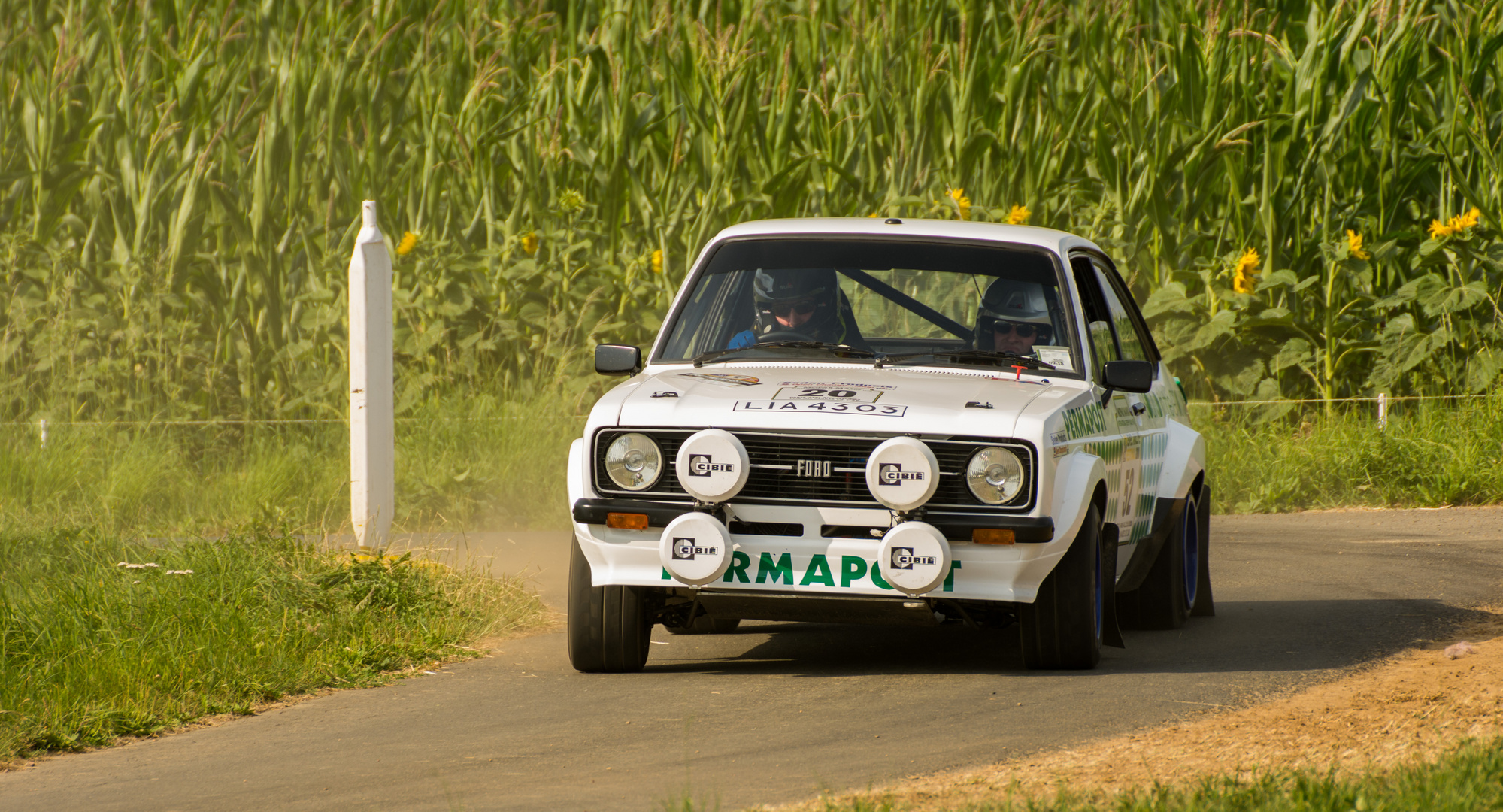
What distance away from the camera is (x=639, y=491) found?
6.65m

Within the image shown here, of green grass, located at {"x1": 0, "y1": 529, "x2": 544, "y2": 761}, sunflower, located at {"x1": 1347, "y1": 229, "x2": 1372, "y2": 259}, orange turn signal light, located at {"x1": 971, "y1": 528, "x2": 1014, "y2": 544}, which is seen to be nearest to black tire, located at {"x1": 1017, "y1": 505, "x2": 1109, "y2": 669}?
orange turn signal light, located at {"x1": 971, "y1": 528, "x2": 1014, "y2": 544}

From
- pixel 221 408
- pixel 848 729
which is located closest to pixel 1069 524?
pixel 848 729

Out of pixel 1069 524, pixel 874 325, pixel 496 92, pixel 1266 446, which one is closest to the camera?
pixel 1069 524

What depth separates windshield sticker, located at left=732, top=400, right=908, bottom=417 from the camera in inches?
256

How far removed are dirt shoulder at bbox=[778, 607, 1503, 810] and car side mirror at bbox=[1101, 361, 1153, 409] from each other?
Answer: 4.45 feet

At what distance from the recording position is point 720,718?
20.6ft

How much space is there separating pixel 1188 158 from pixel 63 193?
30.0 feet

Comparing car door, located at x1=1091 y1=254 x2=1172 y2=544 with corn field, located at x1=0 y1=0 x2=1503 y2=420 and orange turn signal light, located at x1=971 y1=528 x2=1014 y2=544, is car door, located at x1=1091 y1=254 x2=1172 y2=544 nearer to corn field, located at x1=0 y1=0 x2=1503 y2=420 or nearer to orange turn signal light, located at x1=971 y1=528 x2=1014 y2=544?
orange turn signal light, located at x1=971 y1=528 x2=1014 y2=544

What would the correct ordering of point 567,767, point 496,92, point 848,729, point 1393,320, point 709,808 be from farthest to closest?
point 496,92
point 1393,320
point 848,729
point 567,767
point 709,808

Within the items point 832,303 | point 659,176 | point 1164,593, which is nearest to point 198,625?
Result: point 832,303

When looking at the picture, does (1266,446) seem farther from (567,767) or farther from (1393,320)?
(567,767)

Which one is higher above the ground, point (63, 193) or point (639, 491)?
point (63, 193)

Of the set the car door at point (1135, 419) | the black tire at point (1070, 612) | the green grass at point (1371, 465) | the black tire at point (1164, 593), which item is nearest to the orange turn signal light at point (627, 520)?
the black tire at point (1070, 612)

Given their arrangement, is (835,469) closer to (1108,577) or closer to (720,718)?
(720,718)
